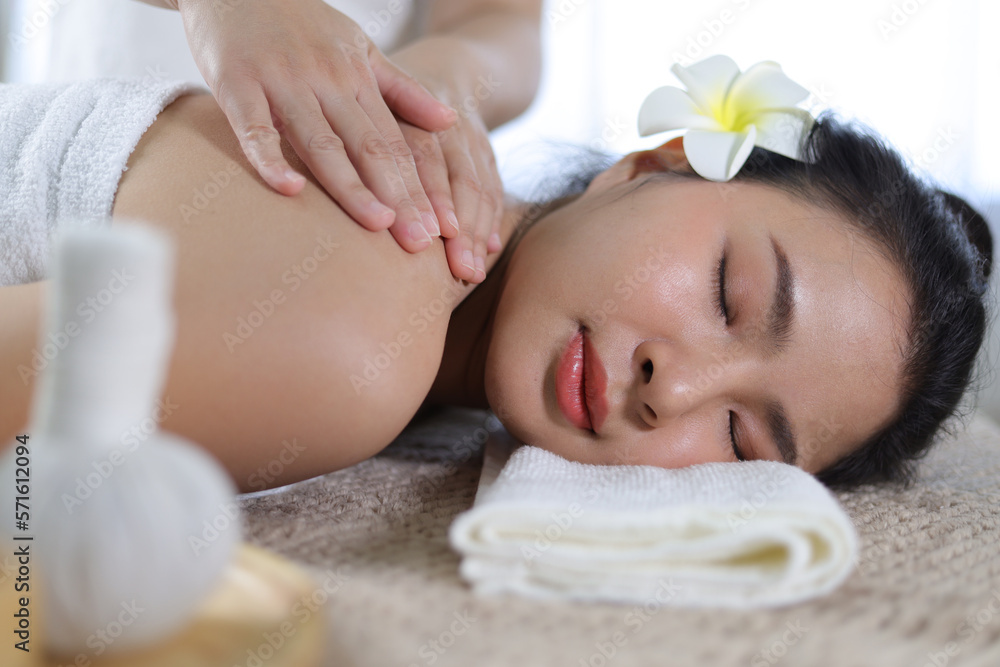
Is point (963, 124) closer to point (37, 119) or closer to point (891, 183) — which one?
point (891, 183)

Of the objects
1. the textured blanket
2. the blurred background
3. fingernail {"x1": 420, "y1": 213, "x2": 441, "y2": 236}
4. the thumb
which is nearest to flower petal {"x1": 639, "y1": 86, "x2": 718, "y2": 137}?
the thumb

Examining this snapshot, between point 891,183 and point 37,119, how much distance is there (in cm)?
103

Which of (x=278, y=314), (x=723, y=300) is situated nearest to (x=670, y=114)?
(x=723, y=300)

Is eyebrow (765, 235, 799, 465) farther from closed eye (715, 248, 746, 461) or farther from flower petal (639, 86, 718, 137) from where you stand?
flower petal (639, 86, 718, 137)

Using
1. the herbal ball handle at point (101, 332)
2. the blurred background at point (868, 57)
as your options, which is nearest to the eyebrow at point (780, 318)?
the herbal ball handle at point (101, 332)

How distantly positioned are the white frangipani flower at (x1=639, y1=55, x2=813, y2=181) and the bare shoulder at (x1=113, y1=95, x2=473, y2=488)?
18.2 inches

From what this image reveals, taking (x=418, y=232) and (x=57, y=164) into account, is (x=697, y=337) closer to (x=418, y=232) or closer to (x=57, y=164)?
(x=418, y=232)

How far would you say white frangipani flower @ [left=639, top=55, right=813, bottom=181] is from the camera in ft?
3.21

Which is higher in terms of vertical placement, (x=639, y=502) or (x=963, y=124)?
(x=963, y=124)

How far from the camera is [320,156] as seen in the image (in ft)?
2.33

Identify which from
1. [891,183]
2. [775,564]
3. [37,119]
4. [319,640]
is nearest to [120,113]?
[37,119]

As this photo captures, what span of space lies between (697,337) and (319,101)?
46cm

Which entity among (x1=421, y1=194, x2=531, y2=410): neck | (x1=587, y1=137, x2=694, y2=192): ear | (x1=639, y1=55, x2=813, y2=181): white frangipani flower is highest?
(x1=639, y1=55, x2=813, y2=181): white frangipani flower

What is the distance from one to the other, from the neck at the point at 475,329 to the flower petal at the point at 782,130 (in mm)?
342
